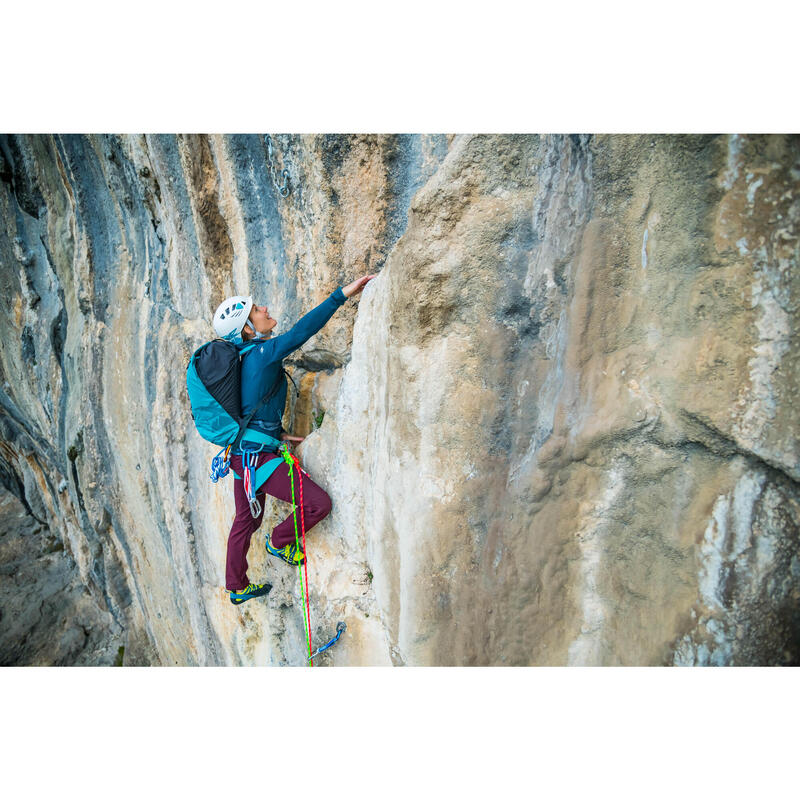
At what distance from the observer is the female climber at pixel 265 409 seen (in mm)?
2324

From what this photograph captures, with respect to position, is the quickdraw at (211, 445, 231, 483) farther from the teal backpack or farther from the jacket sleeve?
the jacket sleeve

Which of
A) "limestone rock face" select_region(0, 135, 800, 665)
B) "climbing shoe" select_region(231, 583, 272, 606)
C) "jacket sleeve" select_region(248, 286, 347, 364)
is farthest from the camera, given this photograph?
"climbing shoe" select_region(231, 583, 272, 606)

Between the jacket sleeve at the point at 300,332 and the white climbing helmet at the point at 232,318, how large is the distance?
15cm

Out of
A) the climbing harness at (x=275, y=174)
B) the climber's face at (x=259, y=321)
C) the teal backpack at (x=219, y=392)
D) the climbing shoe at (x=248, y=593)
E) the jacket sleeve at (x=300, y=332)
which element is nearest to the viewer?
the jacket sleeve at (x=300, y=332)

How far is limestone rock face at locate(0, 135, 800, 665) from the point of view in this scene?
1.79 meters

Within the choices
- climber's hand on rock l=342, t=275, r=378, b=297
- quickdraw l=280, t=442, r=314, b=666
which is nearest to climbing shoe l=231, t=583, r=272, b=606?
quickdraw l=280, t=442, r=314, b=666

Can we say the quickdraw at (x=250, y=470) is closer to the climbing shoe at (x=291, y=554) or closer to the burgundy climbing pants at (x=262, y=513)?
the burgundy climbing pants at (x=262, y=513)

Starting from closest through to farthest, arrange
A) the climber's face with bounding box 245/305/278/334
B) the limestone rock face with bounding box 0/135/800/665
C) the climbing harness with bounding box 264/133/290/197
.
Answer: the limestone rock face with bounding box 0/135/800/665, the climber's face with bounding box 245/305/278/334, the climbing harness with bounding box 264/133/290/197

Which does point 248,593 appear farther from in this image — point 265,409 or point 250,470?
point 265,409

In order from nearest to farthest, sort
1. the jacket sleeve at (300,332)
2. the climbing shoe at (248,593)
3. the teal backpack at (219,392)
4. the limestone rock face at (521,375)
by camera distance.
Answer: the limestone rock face at (521,375)
the jacket sleeve at (300,332)
the teal backpack at (219,392)
the climbing shoe at (248,593)

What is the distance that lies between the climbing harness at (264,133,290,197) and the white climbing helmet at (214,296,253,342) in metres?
0.64

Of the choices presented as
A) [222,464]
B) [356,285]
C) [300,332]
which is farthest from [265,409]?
[356,285]

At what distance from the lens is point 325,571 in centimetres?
270

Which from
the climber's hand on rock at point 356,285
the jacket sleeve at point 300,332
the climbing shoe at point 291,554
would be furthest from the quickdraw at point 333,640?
the climber's hand on rock at point 356,285
